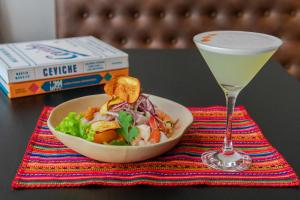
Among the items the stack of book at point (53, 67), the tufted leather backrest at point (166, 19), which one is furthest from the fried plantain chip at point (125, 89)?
the tufted leather backrest at point (166, 19)

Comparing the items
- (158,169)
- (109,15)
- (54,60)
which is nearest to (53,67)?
(54,60)

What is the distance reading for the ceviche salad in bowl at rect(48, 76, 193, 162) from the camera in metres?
0.58

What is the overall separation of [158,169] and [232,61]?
0.57ft

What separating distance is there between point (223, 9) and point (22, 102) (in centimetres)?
113

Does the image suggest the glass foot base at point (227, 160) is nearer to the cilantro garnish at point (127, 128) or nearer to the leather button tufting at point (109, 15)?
the cilantro garnish at point (127, 128)

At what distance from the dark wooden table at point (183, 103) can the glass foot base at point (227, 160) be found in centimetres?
5

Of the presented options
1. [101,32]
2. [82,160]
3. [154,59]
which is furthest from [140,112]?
[101,32]

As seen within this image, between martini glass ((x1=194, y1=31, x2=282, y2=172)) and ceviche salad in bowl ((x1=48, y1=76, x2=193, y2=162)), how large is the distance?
2.7 inches

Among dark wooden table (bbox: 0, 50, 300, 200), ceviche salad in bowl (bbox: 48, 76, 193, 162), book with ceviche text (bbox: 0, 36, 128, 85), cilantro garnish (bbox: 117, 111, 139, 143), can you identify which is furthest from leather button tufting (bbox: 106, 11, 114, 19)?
A: cilantro garnish (bbox: 117, 111, 139, 143)

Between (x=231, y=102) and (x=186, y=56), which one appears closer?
(x=231, y=102)

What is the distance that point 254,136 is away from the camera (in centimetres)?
71

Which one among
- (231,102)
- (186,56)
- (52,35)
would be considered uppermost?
(231,102)

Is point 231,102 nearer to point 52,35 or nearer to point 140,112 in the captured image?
point 140,112

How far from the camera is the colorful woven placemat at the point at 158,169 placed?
564 mm
